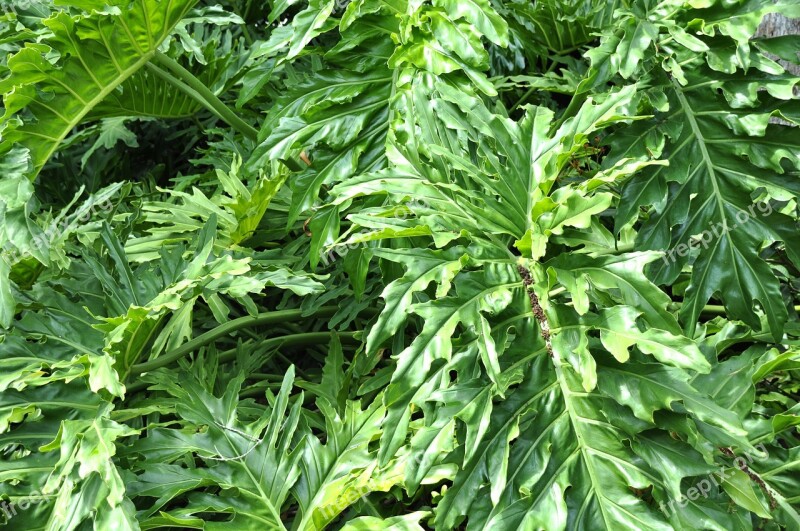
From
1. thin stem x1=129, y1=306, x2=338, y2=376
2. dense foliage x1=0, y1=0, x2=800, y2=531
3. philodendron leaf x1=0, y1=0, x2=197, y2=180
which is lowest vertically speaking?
thin stem x1=129, y1=306, x2=338, y2=376

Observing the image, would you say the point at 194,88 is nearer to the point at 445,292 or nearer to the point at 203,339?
the point at 203,339

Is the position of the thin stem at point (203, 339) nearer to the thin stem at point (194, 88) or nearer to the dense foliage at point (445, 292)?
the dense foliage at point (445, 292)

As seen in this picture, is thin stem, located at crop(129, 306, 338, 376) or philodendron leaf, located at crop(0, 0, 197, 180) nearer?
philodendron leaf, located at crop(0, 0, 197, 180)

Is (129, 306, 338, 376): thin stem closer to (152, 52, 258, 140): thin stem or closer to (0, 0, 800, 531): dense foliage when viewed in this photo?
(0, 0, 800, 531): dense foliage

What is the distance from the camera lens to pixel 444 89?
128cm

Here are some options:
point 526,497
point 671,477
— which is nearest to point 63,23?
point 526,497

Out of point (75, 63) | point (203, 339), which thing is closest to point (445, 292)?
point (203, 339)

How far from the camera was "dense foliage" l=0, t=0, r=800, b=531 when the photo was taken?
3.36 feet

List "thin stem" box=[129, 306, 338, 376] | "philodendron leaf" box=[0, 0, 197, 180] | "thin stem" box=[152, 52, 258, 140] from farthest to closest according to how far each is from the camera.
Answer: "thin stem" box=[152, 52, 258, 140] < "thin stem" box=[129, 306, 338, 376] < "philodendron leaf" box=[0, 0, 197, 180]

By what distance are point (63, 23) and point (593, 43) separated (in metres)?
1.66

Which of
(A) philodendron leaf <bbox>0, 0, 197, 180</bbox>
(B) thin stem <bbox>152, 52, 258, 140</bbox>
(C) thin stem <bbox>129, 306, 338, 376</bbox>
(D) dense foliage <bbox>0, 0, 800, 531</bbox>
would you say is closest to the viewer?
(D) dense foliage <bbox>0, 0, 800, 531</bbox>

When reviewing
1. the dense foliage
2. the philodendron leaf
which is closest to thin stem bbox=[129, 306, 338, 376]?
the dense foliage

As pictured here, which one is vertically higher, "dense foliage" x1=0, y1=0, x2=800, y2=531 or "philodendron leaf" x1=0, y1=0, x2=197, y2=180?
"philodendron leaf" x1=0, y1=0, x2=197, y2=180

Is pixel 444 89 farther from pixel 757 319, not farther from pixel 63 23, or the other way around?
pixel 63 23
